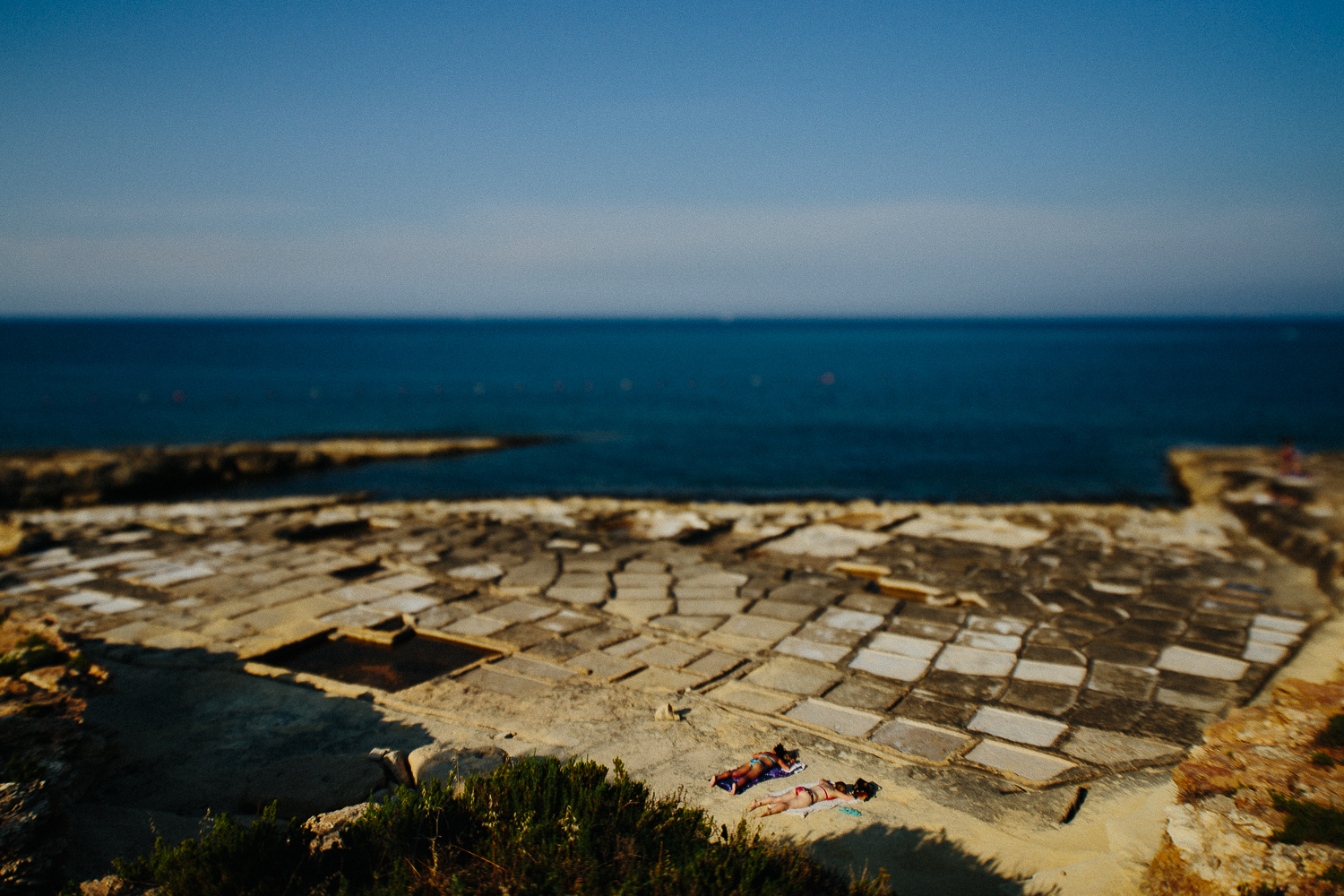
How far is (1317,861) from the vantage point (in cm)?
292

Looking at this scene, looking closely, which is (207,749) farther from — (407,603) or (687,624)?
(687,624)

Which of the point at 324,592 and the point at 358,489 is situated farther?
the point at 358,489

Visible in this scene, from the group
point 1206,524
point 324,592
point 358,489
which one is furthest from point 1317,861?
point 358,489

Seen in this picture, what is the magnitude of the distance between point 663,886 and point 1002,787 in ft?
7.56

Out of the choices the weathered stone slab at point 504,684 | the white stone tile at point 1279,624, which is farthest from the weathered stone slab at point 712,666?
the white stone tile at point 1279,624

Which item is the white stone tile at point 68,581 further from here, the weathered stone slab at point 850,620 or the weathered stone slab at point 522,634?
the weathered stone slab at point 850,620

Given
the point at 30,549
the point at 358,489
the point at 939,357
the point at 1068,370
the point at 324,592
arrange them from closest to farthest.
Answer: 1. the point at 324,592
2. the point at 30,549
3. the point at 358,489
4. the point at 1068,370
5. the point at 939,357

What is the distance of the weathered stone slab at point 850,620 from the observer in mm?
6438

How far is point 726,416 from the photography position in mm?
31062

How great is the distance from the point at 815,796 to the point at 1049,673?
257cm

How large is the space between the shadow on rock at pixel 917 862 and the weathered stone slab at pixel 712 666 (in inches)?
76.6

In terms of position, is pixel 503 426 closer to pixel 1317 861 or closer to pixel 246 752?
pixel 246 752

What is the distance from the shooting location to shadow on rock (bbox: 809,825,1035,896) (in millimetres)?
3373

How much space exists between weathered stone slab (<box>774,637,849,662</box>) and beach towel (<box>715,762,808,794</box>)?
5.13ft
